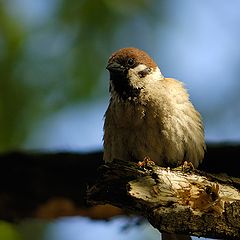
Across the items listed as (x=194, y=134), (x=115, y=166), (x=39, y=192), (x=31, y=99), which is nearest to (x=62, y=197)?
(x=39, y=192)

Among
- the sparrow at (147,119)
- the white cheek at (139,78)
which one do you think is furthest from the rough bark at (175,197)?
the white cheek at (139,78)

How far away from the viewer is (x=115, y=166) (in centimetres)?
330

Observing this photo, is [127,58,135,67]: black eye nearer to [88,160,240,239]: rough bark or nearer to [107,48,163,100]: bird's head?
[107,48,163,100]: bird's head

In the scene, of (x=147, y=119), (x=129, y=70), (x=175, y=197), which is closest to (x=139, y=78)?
(x=129, y=70)

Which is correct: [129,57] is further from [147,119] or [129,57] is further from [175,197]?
[175,197]

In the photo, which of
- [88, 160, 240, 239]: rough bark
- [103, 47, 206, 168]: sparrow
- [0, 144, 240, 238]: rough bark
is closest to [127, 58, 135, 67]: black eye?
[103, 47, 206, 168]: sparrow

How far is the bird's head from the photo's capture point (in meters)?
4.80

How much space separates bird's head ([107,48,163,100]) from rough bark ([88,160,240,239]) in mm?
1460

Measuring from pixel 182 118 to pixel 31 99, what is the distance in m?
2.10

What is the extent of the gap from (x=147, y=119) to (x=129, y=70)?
1.74ft

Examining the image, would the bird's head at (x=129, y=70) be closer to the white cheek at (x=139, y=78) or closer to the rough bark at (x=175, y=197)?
the white cheek at (x=139, y=78)

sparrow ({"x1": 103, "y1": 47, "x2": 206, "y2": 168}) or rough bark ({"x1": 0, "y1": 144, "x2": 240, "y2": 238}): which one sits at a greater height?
sparrow ({"x1": 103, "y1": 47, "x2": 206, "y2": 168})

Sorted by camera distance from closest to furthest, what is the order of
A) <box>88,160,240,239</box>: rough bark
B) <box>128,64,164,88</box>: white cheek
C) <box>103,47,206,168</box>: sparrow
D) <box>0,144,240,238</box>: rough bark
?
<box>88,160,240,239</box>: rough bark → <box>103,47,206,168</box>: sparrow → <box>128,64,164,88</box>: white cheek → <box>0,144,240,238</box>: rough bark

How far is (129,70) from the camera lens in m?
4.85
